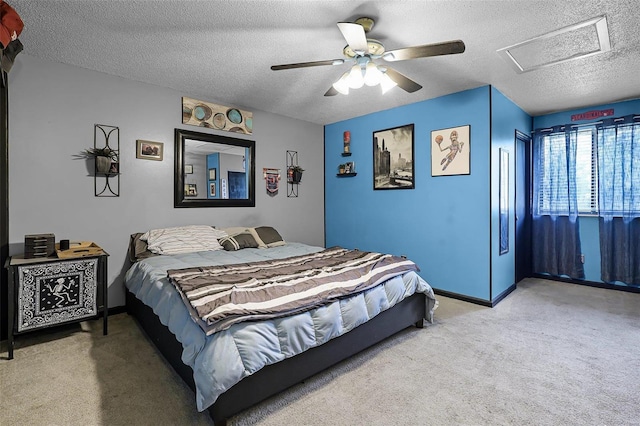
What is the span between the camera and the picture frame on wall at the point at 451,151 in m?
3.67

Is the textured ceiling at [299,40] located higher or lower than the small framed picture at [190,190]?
higher

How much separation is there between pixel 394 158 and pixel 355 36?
8.39 ft

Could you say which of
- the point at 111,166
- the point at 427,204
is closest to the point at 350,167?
the point at 427,204

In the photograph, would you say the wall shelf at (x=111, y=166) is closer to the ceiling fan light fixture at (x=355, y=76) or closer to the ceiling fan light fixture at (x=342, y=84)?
the ceiling fan light fixture at (x=342, y=84)

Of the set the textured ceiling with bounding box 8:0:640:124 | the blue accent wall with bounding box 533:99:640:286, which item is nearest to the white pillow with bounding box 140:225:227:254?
the textured ceiling with bounding box 8:0:640:124

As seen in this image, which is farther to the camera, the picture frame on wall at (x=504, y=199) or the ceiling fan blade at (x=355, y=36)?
the picture frame on wall at (x=504, y=199)

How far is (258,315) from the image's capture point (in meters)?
1.68

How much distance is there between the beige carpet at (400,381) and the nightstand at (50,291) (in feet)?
0.74

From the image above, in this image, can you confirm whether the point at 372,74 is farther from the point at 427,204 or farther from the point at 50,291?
the point at 50,291

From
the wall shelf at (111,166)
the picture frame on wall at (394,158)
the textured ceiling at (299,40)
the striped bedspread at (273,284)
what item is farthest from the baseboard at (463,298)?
the wall shelf at (111,166)

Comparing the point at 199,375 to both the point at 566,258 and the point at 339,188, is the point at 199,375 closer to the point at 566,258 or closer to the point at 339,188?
the point at 339,188

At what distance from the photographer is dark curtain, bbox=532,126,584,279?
441 centimetres

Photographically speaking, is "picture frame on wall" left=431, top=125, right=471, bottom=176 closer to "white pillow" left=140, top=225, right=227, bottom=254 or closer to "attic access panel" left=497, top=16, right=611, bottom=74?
"attic access panel" left=497, top=16, right=611, bottom=74

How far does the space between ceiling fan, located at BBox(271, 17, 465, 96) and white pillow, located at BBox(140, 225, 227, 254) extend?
2.05 meters
